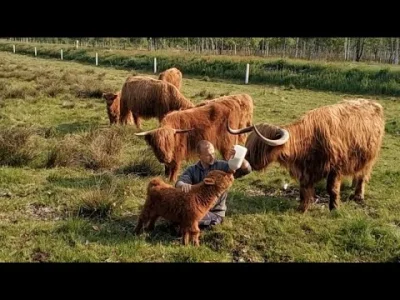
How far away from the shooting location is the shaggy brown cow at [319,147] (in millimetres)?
5484

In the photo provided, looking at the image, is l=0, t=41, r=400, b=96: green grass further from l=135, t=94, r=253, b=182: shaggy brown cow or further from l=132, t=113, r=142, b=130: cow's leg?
l=135, t=94, r=253, b=182: shaggy brown cow

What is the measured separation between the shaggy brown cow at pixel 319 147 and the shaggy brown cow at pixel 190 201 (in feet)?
3.32

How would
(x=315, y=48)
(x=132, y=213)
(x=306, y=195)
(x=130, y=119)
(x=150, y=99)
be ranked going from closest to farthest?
(x=132, y=213)
(x=306, y=195)
(x=150, y=99)
(x=130, y=119)
(x=315, y=48)

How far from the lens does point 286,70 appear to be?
76.9ft

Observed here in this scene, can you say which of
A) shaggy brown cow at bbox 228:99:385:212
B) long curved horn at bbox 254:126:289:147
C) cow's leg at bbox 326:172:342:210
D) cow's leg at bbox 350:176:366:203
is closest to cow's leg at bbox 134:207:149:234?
shaggy brown cow at bbox 228:99:385:212

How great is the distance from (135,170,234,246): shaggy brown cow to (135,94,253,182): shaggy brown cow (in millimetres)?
1726

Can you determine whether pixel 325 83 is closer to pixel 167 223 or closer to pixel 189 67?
pixel 189 67

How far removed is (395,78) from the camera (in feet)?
63.8

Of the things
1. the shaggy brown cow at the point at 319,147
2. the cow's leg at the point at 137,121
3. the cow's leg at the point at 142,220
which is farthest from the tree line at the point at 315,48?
the cow's leg at the point at 142,220

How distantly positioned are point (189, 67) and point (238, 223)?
23.2 meters

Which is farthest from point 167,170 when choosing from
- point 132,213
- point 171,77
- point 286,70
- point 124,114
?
point 286,70

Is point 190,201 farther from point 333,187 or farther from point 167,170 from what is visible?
point 167,170

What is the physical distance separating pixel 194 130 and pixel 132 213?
1920 mm

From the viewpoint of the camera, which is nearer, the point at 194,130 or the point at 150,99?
the point at 194,130
